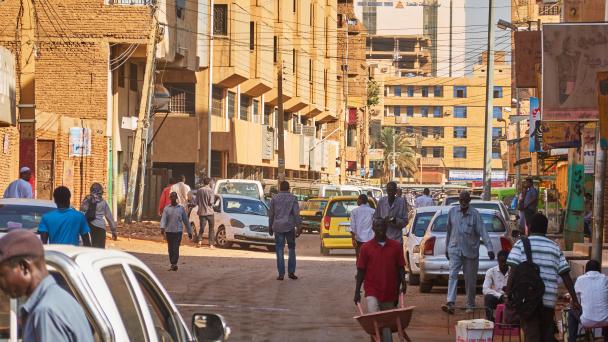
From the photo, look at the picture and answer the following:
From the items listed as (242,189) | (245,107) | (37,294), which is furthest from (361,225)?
(245,107)

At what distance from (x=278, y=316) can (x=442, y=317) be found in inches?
96.9

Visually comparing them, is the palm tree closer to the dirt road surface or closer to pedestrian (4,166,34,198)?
the dirt road surface

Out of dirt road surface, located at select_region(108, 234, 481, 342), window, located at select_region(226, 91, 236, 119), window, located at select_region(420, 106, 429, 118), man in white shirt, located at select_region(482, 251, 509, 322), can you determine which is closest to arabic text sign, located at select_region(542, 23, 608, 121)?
dirt road surface, located at select_region(108, 234, 481, 342)

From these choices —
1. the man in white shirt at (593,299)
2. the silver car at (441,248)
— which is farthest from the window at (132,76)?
the man in white shirt at (593,299)

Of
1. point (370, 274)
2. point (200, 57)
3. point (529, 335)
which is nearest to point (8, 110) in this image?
point (370, 274)

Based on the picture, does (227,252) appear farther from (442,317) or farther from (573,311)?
(573,311)

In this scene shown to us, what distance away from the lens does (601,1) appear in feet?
97.6

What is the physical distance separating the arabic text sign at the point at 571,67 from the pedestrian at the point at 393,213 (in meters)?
3.16

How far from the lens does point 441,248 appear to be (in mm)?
22047

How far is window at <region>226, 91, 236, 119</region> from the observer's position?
61.9m

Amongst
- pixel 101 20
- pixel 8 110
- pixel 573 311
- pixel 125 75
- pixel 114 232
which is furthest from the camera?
pixel 125 75

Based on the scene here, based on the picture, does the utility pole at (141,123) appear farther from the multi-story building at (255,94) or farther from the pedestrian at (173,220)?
the pedestrian at (173,220)

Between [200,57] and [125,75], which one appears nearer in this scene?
[125,75]

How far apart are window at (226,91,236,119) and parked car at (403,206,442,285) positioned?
121 ft
